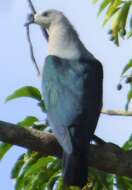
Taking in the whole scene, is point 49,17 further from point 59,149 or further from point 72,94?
point 59,149

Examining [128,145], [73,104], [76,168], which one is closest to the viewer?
[76,168]

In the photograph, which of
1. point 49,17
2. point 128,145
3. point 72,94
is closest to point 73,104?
point 72,94

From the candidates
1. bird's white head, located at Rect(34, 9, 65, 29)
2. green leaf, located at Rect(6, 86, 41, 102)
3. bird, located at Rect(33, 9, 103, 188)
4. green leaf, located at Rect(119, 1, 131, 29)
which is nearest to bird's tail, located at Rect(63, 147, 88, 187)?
bird, located at Rect(33, 9, 103, 188)

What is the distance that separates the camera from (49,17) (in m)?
5.39

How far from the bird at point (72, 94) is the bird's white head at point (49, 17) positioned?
1 cm

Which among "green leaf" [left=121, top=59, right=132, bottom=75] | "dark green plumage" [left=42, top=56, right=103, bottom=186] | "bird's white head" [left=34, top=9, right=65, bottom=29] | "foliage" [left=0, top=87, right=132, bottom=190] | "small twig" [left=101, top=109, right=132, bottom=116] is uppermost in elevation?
"green leaf" [left=121, top=59, right=132, bottom=75]

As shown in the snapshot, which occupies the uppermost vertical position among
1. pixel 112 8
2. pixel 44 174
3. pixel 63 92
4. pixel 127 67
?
pixel 112 8

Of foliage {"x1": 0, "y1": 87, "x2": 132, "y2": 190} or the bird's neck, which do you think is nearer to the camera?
foliage {"x1": 0, "y1": 87, "x2": 132, "y2": 190}

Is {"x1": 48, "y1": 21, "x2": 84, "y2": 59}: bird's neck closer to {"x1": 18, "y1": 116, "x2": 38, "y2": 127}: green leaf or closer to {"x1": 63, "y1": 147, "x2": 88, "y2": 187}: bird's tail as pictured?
{"x1": 18, "y1": 116, "x2": 38, "y2": 127}: green leaf

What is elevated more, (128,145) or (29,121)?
(29,121)

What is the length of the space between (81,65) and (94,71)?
0.33 ft

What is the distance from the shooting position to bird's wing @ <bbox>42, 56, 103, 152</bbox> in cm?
427

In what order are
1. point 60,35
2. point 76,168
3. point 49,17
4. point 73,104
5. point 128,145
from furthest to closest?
point 49,17, point 60,35, point 128,145, point 73,104, point 76,168

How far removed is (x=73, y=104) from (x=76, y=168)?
18.7 inches
